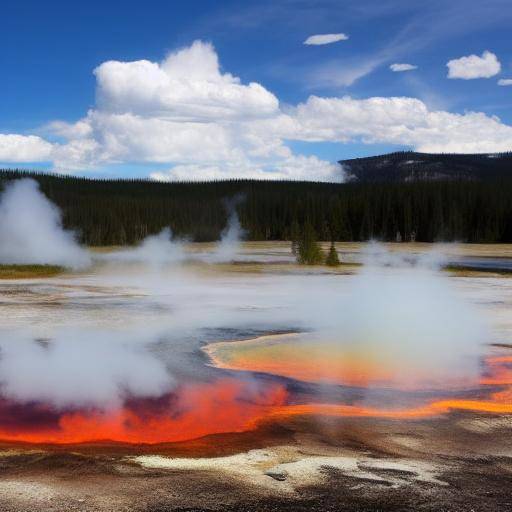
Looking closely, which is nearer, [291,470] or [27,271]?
[291,470]

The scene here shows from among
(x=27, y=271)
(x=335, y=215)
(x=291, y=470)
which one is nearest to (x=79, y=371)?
(x=291, y=470)

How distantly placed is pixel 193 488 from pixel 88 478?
1264 millimetres

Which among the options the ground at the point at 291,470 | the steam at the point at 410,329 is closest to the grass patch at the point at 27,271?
the steam at the point at 410,329

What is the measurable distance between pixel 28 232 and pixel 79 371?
3757 centimetres

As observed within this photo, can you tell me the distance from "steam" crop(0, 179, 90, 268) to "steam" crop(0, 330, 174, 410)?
95.5ft

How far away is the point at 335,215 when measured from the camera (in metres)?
99.6

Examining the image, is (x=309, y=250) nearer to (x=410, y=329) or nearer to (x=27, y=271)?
(x=27, y=271)

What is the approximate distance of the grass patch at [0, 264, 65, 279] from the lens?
121 ft

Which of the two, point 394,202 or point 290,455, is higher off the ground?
point 394,202

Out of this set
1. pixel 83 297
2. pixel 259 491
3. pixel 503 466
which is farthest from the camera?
pixel 83 297

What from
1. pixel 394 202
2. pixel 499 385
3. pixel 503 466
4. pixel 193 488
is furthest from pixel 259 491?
pixel 394 202

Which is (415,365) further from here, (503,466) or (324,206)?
(324,206)

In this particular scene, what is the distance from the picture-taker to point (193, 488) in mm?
7457

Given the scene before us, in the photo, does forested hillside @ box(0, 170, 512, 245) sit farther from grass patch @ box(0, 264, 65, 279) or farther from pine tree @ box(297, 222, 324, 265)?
grass patch @ box(0, 264, 65, 279)
